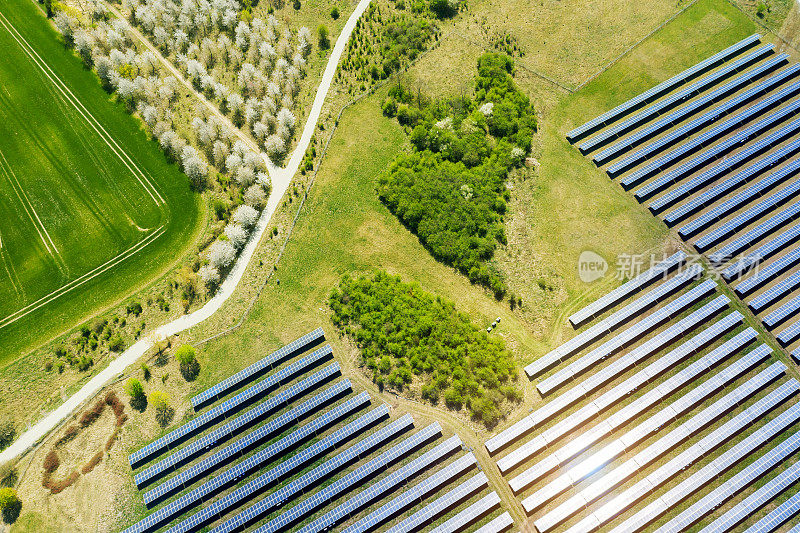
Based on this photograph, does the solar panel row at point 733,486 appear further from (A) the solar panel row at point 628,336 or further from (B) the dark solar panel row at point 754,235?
(B) the dark solar panel row at point 754,235

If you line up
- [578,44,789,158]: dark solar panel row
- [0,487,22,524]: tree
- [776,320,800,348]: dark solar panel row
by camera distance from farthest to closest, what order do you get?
[578,44,789,158]: dark solar panel row
[776,320,800,348]: dark solar panel row
[0,487,22,524]: tree

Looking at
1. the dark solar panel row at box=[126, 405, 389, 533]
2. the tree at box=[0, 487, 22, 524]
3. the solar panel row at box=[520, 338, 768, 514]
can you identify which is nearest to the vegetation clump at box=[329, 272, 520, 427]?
the dark solar panel row at box=[126, 405, 389, 533]

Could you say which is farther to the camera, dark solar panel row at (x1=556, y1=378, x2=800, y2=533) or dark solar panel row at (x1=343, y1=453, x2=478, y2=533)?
dark solar panel row at (x1=556, y1=378, x2=800, y2=533)

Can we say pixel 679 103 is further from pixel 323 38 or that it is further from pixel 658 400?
pixel 323 38

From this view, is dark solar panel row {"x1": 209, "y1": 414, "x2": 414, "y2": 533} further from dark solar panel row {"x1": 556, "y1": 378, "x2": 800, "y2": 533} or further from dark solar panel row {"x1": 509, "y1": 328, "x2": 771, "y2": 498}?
dark solar panel row {"x1": 556, "y1": 378, "x2": 800, "y2": 533}

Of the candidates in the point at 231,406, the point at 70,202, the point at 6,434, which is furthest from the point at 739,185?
the point at 6,434

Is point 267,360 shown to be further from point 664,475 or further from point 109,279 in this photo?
point 664,475
